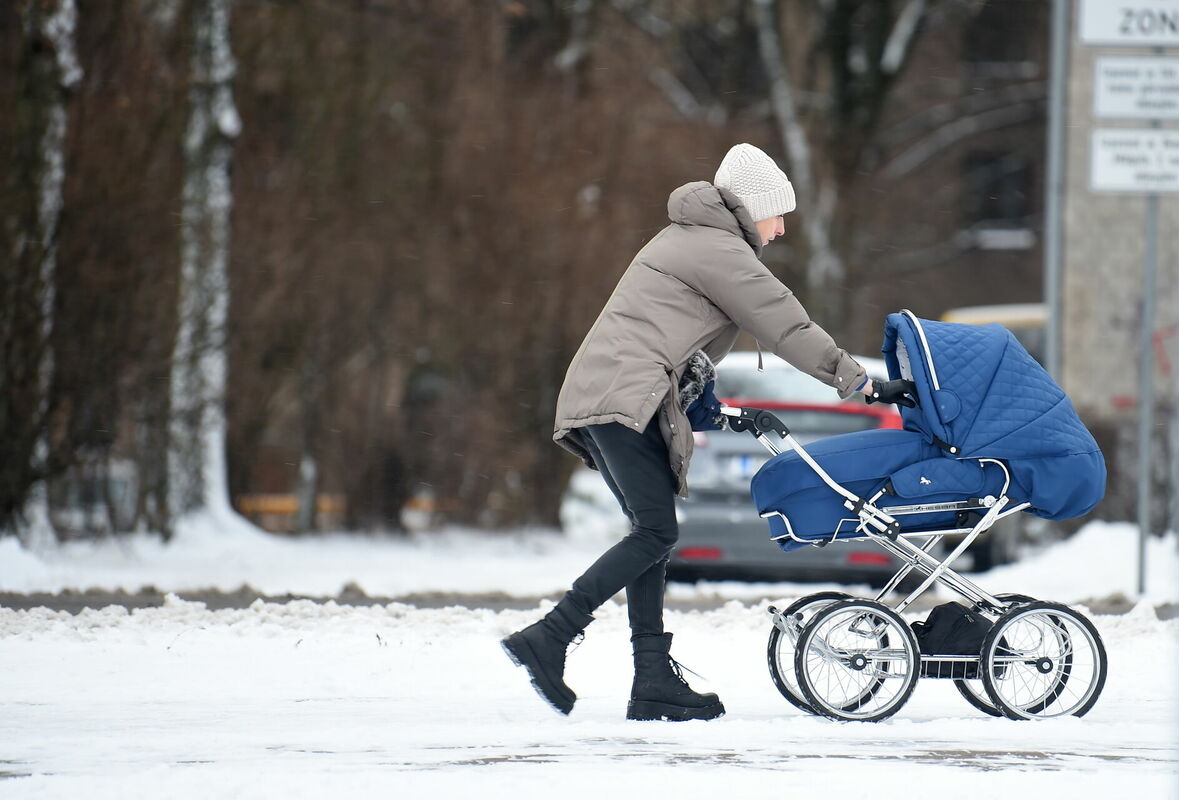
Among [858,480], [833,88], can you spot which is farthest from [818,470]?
[833,88]

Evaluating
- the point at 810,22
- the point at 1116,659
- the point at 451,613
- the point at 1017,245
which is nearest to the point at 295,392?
the point at 451,613

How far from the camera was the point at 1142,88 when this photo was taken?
10.1m

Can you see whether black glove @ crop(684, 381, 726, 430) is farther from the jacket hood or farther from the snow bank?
the snow bank

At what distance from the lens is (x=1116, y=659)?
677cm

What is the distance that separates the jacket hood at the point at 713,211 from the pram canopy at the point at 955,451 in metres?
0.59

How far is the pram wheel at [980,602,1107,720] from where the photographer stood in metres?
5.62

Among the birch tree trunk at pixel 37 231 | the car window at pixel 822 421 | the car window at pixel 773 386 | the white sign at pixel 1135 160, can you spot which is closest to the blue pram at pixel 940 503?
the car window at pixel 822 421

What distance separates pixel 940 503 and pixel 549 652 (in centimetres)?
136

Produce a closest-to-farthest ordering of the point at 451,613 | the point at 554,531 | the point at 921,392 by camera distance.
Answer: the point at 921,392, the point at 451,613, the point at 554,531

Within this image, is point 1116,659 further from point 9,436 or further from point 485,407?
point 485,407

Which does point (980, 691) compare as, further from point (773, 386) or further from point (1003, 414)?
point (773, 386)

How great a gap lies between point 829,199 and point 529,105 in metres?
9.44

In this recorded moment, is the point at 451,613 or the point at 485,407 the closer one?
the point at 451,613

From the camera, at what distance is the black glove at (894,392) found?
5422 millimetres
